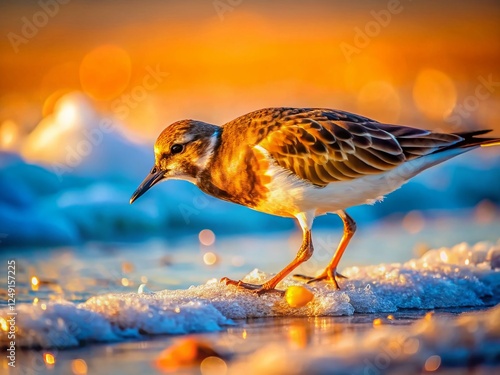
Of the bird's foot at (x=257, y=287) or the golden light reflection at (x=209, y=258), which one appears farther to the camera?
the golden light reflection at (x=209, y=258)

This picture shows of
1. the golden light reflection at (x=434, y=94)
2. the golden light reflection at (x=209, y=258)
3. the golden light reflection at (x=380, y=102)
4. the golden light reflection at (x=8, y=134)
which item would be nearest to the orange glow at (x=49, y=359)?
the golden light reflection at (x=209, y=258)

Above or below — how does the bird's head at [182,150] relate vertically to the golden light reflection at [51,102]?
below

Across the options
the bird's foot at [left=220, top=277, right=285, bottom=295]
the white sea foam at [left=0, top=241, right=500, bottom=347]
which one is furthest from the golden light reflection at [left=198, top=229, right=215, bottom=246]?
the bird's foot at [left=220, top=277, right=285, bottom=295]

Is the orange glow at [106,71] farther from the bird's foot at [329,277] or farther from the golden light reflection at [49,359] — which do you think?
the golden light reflection at [49,359]

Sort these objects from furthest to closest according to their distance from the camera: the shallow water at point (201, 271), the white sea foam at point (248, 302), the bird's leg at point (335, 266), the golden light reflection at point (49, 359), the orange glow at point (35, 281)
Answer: the orange glow at point (35, 281) < the bird's leg at point (335, 266) < the white sea foam at point (248, 302) < the shallow water at point (201, 271) < the golden light reflection at point (49, 359)

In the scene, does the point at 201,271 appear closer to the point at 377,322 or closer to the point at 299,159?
the point at 299,159

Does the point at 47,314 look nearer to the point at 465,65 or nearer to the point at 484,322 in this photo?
the point at 484,322

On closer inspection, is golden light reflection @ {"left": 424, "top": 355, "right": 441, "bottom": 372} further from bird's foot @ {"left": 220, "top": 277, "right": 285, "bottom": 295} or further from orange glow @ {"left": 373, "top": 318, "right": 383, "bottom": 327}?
bird's foot @ {"left": 220, "top": 277, "right": 285, "bottom": 295}
